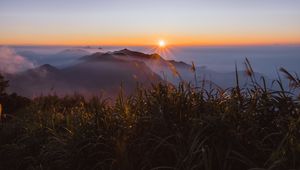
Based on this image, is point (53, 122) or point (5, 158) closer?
point (5, 158)

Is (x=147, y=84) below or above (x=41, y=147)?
above

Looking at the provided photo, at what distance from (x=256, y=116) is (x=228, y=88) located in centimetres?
87

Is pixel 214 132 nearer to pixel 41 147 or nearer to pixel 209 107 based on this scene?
pixel 209 107

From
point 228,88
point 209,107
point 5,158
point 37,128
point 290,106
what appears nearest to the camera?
point 290,106

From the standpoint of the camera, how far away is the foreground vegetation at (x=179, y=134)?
513cm

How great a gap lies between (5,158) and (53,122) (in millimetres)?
1230

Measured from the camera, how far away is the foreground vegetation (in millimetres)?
5133

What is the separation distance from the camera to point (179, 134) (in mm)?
5477

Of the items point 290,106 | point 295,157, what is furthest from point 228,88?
point 295,157

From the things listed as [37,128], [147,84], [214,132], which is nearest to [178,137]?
[214,132]

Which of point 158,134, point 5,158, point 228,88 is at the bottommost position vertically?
point 5,158

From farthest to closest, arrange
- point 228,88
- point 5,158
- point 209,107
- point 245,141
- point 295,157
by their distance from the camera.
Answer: point 5,158 → point 228,88 → point 209,107 → point 245,141 → point 295,157

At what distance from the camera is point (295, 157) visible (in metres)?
4.54

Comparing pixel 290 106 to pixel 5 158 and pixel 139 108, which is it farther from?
pixel 5 158
